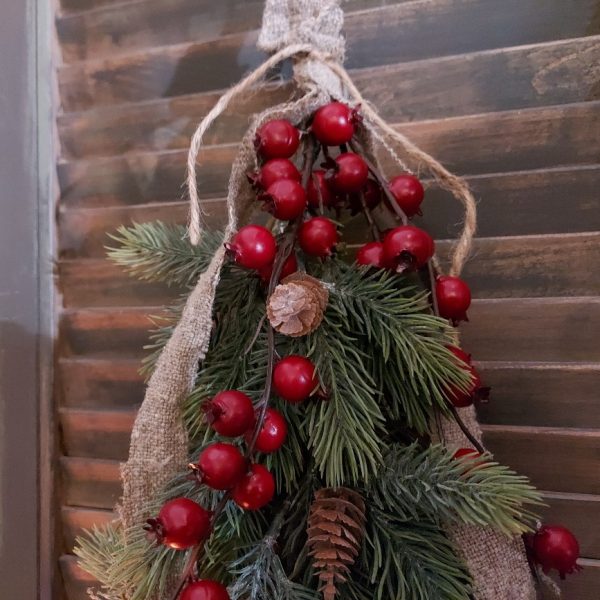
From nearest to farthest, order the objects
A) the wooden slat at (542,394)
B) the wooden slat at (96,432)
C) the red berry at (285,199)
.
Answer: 1. the red berry at (285,199)
2. the wooden slat at (542,394)
3. the wooden slat at (96,432)

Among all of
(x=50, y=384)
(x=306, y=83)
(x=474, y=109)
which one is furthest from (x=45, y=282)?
(x=474, y=109)

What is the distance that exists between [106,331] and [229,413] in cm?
41

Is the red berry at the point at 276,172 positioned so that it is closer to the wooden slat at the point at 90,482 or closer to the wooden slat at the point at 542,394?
the wooden slat at the point at 542,394

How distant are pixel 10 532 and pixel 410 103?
667 millimetres

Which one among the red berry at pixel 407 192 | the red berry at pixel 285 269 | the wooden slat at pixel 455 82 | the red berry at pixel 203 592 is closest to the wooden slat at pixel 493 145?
the wooden slat at pixel 455 82

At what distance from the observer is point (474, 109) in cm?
61

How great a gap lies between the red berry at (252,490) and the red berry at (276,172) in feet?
0.74

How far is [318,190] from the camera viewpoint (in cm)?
52

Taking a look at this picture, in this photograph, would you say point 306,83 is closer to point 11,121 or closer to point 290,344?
point 290,344

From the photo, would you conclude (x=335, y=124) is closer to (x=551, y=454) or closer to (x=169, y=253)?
(x=169, y=253)

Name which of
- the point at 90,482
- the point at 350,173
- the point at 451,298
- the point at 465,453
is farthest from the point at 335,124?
the point at 90,482

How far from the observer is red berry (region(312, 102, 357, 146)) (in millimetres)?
512

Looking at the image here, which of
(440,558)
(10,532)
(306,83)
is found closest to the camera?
(440,558)

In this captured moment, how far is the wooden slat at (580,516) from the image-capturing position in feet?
1.82
